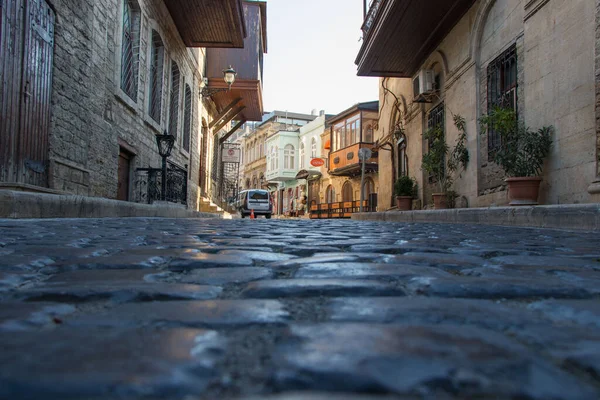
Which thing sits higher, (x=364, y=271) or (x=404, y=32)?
(x=404, y=32)

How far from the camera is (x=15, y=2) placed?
225 inches

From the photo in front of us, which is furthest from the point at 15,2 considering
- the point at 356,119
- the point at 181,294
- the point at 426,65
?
the point at 356,119

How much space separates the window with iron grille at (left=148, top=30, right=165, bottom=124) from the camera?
11955mm

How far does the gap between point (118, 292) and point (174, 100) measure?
13792mm

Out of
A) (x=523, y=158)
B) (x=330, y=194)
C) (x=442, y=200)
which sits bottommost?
(x=442, y=200)

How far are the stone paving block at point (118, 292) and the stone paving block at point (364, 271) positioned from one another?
0.41 meters

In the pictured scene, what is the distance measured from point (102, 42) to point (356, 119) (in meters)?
23.2

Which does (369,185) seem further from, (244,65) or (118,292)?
(118,292)

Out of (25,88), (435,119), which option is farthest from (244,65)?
(25,88)

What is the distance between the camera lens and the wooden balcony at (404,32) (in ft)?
35.6

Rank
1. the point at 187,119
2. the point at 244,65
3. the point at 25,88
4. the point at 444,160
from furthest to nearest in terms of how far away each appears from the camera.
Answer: the point at 244,65 < the point at 187,119 < the point at 444,160 < the point at 25,88

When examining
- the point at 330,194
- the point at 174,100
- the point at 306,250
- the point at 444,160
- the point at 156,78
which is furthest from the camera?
the point at 330,194

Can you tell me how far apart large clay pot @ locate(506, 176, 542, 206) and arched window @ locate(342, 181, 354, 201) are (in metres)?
25.9

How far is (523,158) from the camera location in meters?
7.43
